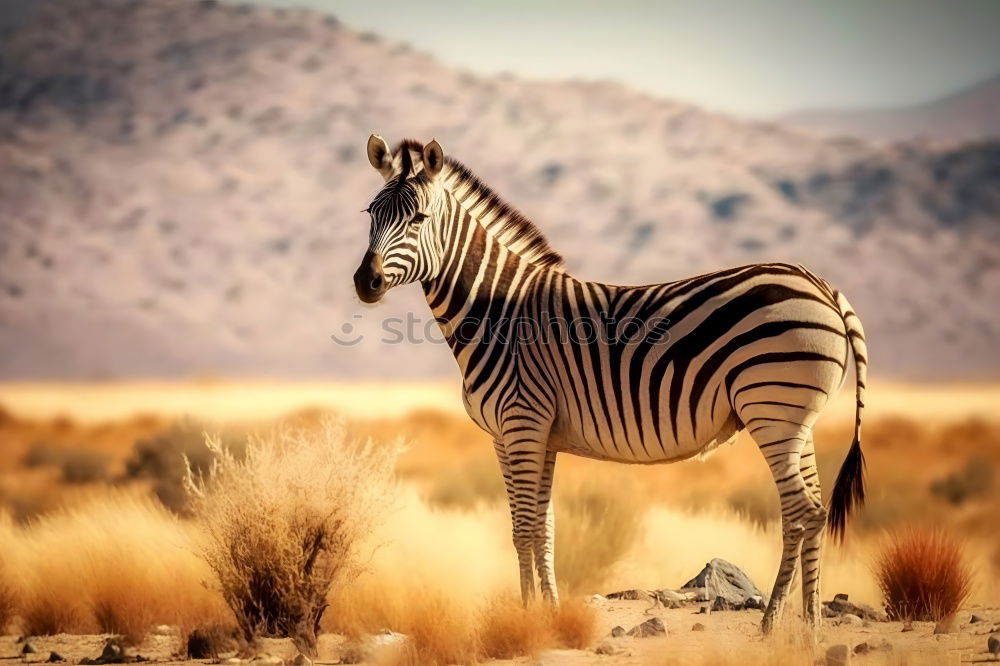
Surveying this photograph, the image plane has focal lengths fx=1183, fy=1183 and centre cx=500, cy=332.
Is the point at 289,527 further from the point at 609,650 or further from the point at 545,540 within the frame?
the point at 609,650

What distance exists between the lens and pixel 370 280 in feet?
30.1

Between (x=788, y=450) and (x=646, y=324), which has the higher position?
(x=646, y=324)

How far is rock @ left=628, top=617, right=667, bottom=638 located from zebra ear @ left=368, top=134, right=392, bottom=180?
426 cm

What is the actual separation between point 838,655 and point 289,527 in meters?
4.25

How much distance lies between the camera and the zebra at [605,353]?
8.89m

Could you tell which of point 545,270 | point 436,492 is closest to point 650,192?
point 436,492

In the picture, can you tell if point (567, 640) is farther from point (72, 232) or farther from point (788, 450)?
point (72, 232)

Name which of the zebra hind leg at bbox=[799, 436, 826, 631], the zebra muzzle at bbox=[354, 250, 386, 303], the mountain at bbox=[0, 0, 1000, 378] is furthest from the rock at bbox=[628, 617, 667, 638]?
the mountain at bbox=[0, 0, 1000, 378]

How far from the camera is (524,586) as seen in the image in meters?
9.73

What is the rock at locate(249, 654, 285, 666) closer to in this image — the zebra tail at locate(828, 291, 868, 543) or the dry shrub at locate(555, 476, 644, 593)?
the dry shrub at locate(555, 476, 644, 593)

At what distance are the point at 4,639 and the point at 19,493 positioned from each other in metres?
13.4

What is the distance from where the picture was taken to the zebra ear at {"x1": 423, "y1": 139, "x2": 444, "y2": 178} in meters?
9.67

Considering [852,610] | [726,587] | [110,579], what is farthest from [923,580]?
[110,579]

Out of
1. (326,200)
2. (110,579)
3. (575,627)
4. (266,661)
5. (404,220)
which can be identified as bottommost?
(266,661)
